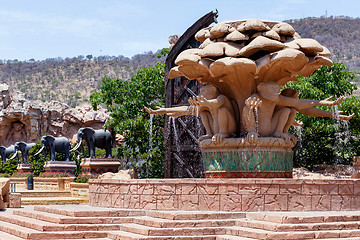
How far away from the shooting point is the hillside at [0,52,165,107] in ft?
214

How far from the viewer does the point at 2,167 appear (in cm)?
3484

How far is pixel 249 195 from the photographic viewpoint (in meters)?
9.80

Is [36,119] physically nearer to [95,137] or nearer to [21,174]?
[21,174]

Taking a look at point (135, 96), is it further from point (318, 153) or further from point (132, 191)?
point (132, 191)

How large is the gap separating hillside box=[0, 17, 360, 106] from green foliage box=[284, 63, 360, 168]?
35.9m

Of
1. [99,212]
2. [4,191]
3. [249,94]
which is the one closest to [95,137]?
[4,191]

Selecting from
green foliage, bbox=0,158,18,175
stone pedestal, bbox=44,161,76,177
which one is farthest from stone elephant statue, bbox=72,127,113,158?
A: green foliage, bbox=0,158,18,175

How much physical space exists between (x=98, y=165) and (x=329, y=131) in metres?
10.2

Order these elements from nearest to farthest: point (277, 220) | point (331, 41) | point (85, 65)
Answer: point (277, 220), point (331, 41), point (85, 65)

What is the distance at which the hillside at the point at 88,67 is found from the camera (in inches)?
2467

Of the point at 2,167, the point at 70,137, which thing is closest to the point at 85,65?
the point at 70,137

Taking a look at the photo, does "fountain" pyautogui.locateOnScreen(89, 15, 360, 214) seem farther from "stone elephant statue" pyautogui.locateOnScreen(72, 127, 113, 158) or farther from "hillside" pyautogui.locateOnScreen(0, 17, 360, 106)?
"hillside" pyautogui.locateOnScreen(0, 17, 360, 106)

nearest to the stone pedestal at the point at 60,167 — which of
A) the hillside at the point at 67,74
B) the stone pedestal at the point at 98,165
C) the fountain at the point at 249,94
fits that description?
the stone pedestal at the point at 98,165

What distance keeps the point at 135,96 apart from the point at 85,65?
5137 centimetres
